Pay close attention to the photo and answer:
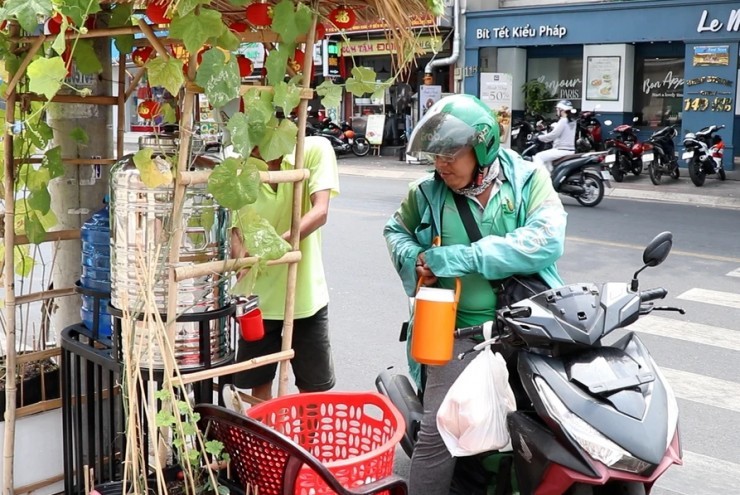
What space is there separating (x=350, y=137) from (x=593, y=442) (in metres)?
18.8

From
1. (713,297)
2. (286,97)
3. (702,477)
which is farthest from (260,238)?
(713,297)

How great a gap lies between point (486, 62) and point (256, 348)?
18.0 metres

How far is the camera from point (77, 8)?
1998 mm

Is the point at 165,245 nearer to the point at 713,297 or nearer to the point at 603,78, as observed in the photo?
the point at 713,297

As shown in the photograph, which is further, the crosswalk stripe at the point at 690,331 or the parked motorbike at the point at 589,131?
the parked motorbike at the point at 589,131

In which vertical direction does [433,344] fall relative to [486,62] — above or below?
below

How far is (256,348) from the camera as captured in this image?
145 inches

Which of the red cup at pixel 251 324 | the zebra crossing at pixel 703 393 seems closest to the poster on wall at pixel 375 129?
the zebra crossing at pixel 703 393

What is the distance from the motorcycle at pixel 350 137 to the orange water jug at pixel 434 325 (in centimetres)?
1830

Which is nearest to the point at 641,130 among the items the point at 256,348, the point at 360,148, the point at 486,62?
the point at 486,62

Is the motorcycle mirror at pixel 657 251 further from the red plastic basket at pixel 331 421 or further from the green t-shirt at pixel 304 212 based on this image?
the green t-shirt at pixel 304 212

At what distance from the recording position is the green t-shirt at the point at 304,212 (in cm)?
360

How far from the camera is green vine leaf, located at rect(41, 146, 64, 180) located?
2820 mm

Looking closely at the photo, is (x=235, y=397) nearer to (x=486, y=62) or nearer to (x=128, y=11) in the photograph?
(x=128, y=11)
